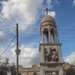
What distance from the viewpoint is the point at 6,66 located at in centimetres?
5481

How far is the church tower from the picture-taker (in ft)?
140

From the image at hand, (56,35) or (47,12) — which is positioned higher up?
(47,12)

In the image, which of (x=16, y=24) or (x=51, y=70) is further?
(x=51, y=70)

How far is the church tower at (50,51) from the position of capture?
4269 cm

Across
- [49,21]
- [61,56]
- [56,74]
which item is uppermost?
[49,21]

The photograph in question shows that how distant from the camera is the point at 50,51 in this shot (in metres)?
44.0

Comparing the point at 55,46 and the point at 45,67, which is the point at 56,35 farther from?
the point at 45,67

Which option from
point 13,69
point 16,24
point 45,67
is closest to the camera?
point 16,24

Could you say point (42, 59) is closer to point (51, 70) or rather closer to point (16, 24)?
point (51, 70)

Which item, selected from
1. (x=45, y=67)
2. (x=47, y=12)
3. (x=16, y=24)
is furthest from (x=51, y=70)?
(x=16, y=24)

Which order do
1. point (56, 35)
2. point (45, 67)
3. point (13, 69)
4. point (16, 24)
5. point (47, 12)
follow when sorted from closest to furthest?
1. point (16, 24)
2. point (45, 67)
3. point (56, 35)
4. point (47, 12)
5. point (13, 69)

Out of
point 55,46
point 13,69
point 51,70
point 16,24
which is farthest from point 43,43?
point 16,24

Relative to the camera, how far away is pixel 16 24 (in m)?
27.9

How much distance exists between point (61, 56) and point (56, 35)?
4.11 meters
